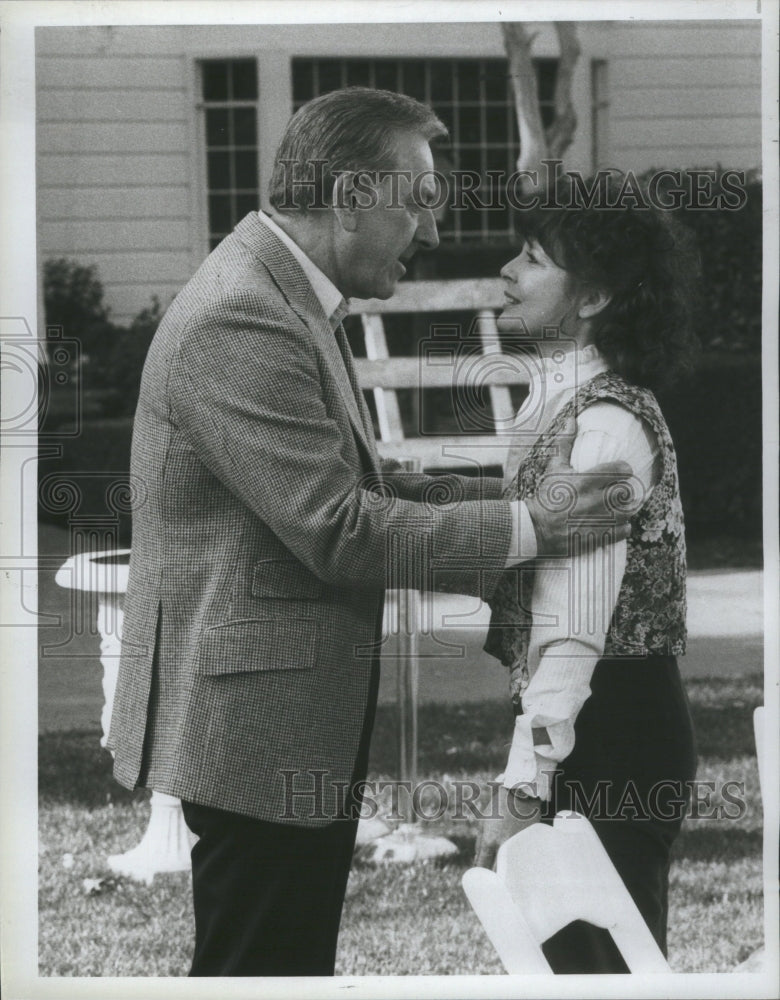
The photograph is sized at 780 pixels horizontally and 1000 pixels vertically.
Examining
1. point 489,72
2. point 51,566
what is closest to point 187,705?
point 51,566

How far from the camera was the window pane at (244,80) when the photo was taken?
11.1ft

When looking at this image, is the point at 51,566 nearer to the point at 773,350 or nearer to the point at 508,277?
A: the point at 508,277

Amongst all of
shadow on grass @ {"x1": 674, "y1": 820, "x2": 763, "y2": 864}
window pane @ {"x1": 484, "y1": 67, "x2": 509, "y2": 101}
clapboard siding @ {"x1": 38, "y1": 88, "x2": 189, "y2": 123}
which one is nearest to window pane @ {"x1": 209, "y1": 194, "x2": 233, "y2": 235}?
clapboard siding @ {"x1": 38, "y1": 88, "x2": 189, "y2": 123}

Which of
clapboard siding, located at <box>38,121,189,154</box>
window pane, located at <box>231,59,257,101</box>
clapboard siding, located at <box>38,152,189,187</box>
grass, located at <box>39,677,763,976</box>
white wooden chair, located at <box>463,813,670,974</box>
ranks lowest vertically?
grass, located at <box>39,677,763,976</box>

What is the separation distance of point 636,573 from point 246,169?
4.75ft

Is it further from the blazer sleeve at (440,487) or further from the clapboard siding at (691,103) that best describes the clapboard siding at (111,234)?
the clapboard siding at (691,103)

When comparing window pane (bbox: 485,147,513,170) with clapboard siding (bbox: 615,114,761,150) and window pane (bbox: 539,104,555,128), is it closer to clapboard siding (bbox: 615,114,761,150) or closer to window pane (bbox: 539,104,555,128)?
window pane (bbox: 539,104,555,128)

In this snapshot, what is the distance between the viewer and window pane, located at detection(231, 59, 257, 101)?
11.1ft

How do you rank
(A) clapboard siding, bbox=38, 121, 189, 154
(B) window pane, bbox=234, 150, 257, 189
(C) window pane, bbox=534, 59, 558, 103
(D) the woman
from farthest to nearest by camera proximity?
1. (C) window pane, bbox=534, 59, 558, 103
2. (B) window pane, bbox=234, 150, 257, 189
3. (A) clapboard siding, bbox=38, 121, 189, 154
4. (D) the woman

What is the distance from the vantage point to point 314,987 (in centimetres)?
298

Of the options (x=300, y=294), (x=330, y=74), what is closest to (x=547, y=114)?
(x=330, y=74)

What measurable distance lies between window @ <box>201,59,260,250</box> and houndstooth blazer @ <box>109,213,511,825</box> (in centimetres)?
70

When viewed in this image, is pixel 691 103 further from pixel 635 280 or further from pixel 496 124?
pixel 635 280

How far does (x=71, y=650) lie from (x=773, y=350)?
178cm
